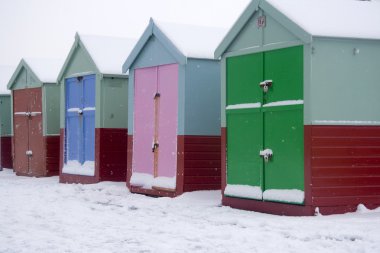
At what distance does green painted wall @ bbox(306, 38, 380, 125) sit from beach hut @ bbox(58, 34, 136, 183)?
7440 mm

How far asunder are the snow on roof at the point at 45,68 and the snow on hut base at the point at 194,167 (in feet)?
23.3

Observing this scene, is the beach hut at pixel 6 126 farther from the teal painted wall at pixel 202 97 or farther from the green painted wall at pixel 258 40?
the green painted wall at pixel 258 40

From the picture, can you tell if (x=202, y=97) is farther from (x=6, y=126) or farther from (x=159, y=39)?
(x=6, y=126)

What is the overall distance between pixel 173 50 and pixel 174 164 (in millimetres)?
2402

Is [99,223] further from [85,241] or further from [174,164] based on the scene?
[174,164]

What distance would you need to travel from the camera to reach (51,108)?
19.7 m

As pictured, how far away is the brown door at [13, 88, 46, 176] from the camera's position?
65.2ft

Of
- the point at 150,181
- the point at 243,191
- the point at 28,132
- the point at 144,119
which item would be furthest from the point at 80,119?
the point at 243,191

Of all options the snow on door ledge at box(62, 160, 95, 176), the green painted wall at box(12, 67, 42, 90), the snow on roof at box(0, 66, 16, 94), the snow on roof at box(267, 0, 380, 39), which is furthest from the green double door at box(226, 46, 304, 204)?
the snow on roof at box(0, 66, 16, 94)

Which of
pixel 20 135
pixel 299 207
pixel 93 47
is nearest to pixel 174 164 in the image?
pixel 299 207

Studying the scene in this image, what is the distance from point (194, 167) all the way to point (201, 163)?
187mm

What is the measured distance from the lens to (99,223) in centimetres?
1021

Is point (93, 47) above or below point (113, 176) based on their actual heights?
above

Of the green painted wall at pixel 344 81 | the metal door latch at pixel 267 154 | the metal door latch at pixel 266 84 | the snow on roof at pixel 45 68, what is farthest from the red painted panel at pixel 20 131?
the green painted wall at pixel 344 81
